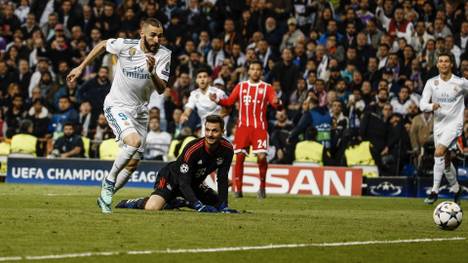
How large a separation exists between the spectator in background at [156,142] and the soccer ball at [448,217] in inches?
495

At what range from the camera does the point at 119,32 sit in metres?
28.1

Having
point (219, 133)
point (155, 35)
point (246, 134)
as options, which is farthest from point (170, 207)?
point (246, 134)

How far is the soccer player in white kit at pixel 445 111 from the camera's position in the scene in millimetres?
18922

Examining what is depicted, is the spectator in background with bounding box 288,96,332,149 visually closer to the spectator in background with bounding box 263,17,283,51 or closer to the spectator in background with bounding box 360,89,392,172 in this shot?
the spectator in background with bounding box 360,89,392,172

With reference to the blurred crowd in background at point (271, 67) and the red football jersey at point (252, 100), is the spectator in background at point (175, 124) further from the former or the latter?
the red football jersey at point (252, 100)

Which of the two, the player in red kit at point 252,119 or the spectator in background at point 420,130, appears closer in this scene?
the player in red kit at point 252,119

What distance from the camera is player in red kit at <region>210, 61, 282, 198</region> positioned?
781 inches

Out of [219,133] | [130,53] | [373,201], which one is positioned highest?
[130,53]

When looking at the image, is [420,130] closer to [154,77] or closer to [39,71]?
[39,71]

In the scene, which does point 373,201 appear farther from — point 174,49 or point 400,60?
point 174,49

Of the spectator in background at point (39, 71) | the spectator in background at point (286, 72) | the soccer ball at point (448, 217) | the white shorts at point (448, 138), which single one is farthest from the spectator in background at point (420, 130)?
the soccer ball at point (448, 217)

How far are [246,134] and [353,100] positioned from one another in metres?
5.30

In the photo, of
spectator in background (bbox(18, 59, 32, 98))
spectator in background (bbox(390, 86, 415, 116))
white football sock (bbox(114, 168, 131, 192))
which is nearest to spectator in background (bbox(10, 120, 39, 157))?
spectator in background (bbox(18, 59, 32, 98))

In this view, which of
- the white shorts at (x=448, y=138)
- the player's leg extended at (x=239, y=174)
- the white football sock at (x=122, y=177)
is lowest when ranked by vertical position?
the player's leg extended at (x=239, y=174)
